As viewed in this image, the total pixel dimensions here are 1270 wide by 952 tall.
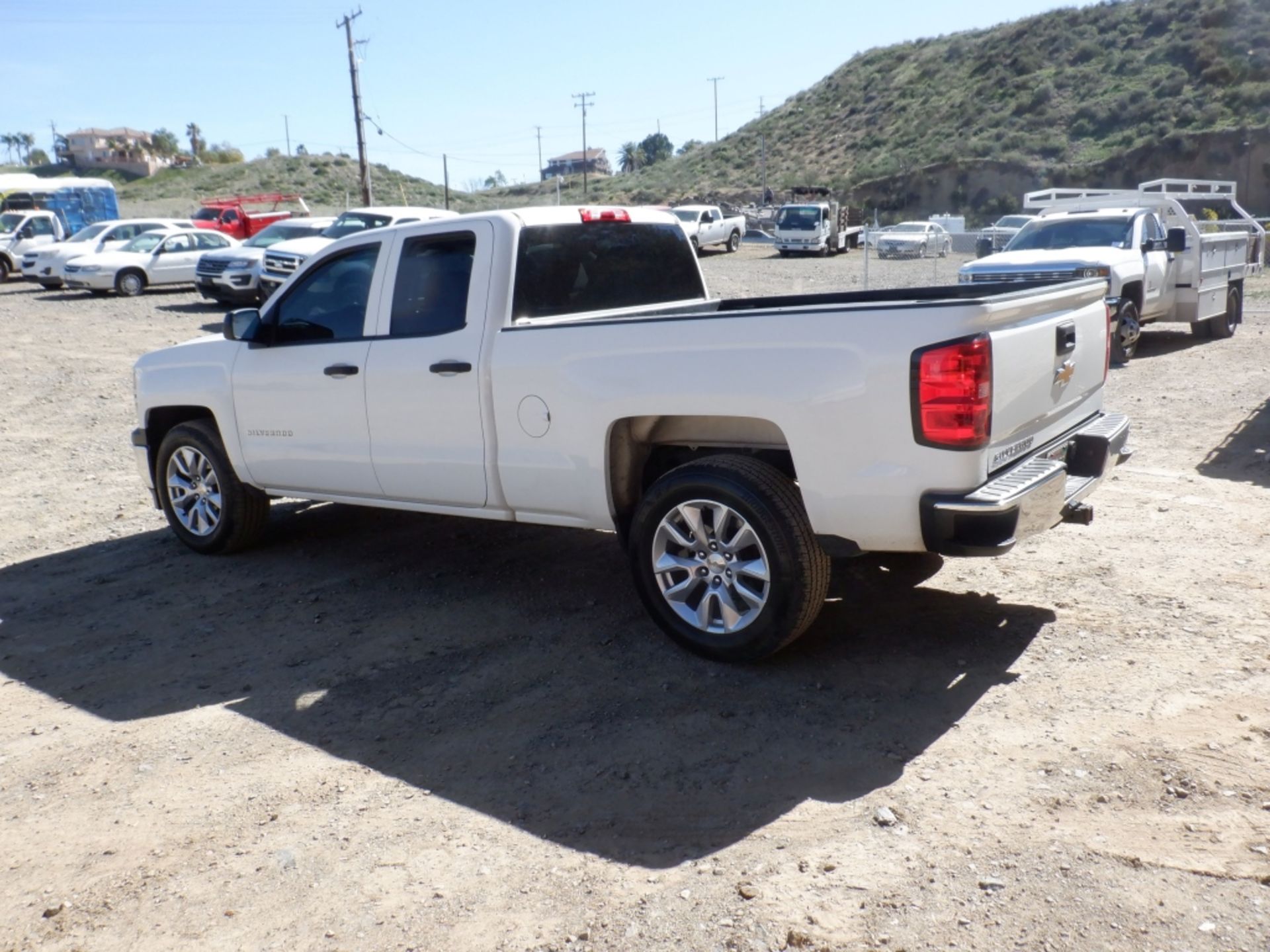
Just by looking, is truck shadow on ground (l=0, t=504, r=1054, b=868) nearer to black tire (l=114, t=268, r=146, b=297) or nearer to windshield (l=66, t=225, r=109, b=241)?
black tire (l=114, t=268, r=146, b=297)

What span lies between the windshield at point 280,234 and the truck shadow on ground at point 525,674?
17170mm

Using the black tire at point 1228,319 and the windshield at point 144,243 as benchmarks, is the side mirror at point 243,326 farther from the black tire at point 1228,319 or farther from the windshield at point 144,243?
the windshield at point 144,243

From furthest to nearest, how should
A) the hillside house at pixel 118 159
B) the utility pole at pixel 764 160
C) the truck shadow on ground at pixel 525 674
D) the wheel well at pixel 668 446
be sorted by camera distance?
the hillside house at pixel 118 159, the utility pole at pixel 764 160, the wheel well at pixel 668 446, the truck shadow on ground at pixel 525 674

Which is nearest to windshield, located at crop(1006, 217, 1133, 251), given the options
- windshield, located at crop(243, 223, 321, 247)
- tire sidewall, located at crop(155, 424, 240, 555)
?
tire sidewall, located at crop(155, 424, 240, 555)

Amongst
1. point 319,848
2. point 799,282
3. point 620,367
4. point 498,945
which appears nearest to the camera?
point 498,945

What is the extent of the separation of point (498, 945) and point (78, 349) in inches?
636

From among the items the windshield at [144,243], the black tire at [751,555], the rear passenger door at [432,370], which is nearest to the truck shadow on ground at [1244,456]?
the black tire at [751,555]

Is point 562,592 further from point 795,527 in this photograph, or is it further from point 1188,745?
point 1188,745

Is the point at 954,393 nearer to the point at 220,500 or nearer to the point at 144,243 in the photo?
the point at 220,500

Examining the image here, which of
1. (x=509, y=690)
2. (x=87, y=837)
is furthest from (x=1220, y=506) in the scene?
(x=87, y=837)

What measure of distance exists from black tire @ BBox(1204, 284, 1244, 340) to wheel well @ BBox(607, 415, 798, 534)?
12.6 m

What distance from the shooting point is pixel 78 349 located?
17.1 metres

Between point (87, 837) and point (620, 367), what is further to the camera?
point (620, 367)

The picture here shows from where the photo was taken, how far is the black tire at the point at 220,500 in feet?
23.3
